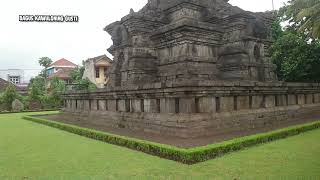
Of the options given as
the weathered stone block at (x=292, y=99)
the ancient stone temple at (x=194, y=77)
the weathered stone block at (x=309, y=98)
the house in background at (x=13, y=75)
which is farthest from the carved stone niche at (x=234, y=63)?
the house in background at (x=13, y=75)

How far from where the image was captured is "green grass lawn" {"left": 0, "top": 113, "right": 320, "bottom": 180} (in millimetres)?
5297

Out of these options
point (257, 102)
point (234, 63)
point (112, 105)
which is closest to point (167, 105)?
point (112, 105)

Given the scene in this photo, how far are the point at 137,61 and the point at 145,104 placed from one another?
8.93 ft

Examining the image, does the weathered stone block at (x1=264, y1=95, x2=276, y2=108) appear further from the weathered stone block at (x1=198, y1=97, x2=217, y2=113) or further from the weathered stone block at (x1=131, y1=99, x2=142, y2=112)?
the weathered stone block at (x1=131, y1=99, x2=142, y2=112)

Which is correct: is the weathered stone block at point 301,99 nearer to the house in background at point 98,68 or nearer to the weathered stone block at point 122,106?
the weathered stone block at point 122,106

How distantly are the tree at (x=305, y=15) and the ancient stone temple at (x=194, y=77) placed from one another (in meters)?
2.08

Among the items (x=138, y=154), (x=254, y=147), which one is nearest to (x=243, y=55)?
(x=254, y=147)

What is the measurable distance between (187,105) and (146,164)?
107 inches

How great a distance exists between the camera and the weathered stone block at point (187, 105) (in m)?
8.33

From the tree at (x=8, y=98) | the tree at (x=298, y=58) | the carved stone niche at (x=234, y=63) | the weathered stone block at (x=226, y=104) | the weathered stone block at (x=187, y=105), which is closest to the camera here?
the weathered stone block at (x=187, y=105)

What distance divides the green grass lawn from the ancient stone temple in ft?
6.22

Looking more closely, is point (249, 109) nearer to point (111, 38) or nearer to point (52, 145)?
point (52, 145)

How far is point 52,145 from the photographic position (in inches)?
331

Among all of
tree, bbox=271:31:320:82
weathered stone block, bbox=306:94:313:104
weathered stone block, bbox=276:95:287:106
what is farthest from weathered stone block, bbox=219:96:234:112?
tree, bbox=271:31:320:82
